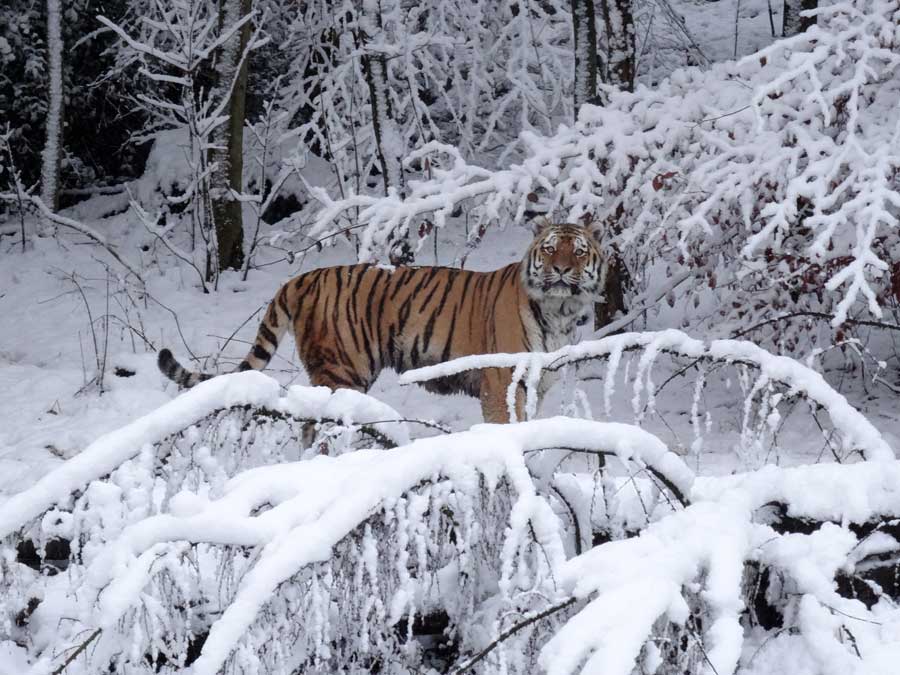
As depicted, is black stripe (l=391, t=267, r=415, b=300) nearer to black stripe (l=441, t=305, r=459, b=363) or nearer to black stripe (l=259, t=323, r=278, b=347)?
black stripe (l=441, t=305, r=459, b=363)

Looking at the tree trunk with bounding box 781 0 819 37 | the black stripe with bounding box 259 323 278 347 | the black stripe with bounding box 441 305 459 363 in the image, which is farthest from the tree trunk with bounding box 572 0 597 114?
the black stripe with bounding box 259 323 278 347

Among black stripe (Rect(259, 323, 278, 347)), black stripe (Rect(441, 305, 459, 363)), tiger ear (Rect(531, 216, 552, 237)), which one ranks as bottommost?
black stripe (Rect(441, 305, 459, 363))

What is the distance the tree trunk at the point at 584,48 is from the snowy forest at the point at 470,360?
0.13 feet

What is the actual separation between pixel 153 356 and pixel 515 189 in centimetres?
314

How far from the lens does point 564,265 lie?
530cm

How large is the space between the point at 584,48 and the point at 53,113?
234 inches

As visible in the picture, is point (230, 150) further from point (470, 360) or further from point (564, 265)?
point (470, 360)

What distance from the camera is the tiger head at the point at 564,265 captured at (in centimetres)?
530

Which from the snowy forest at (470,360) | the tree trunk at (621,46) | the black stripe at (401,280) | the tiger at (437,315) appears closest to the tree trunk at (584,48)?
the snowy forest at (470,360)

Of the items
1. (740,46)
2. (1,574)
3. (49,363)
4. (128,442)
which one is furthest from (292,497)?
(740,46)

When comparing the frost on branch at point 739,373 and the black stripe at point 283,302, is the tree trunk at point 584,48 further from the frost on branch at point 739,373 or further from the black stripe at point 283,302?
the frost on branch at point 739,373

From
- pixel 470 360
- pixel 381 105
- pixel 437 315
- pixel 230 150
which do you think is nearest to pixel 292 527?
pixel 470 360

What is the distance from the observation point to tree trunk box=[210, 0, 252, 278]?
9289 mm

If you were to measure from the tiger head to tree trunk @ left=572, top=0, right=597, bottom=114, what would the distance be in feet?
7.64
